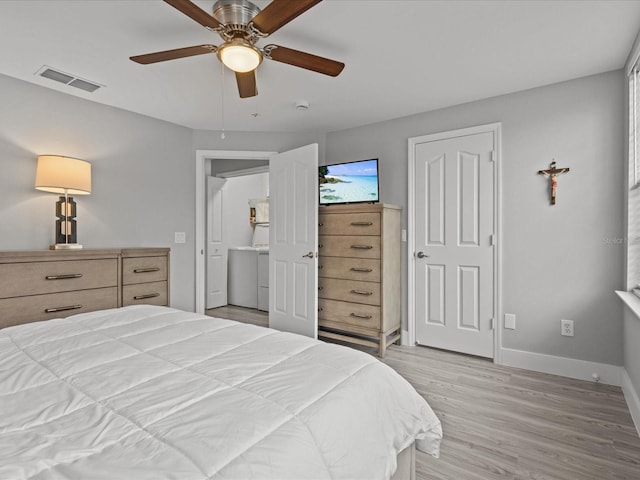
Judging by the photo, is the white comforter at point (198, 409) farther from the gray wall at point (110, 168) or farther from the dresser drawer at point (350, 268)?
the dresser drawer at point (350, 268)

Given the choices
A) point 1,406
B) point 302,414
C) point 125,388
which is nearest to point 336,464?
point 302,414

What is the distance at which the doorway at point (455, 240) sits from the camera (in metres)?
3.12

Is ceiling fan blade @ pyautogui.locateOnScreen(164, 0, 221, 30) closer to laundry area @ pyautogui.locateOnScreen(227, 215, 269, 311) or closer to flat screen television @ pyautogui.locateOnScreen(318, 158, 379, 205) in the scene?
flat screen television @ pyautogui.locateOnScreen(318, 158, 379, 205)

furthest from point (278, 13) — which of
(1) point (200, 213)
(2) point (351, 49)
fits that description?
(1) point (200, 213)

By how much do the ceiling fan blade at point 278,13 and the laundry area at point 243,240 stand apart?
361 centimetres

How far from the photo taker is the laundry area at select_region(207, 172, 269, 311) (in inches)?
204

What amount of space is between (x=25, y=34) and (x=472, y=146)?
134 inches

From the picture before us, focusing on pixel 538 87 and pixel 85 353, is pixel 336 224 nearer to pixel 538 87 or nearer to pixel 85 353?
pixel 538 87

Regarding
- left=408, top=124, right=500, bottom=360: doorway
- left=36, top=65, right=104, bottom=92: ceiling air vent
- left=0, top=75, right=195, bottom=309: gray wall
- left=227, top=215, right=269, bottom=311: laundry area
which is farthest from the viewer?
left=227, top=215, right=269, bottom=311: laundry area

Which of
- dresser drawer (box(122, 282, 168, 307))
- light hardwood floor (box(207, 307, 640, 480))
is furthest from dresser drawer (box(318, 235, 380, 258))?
dresser drawer (box(122, 282, 168, 307))

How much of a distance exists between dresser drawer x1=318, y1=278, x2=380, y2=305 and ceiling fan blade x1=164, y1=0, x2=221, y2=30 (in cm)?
238

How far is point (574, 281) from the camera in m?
2.76

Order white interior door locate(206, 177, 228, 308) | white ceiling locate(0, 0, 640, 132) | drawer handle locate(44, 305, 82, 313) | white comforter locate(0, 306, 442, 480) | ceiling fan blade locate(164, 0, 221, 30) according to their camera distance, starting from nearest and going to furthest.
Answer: white comforter locate(0, 306, 442, 480) < ceiling fan blade locate(164, 0, 221, 30) < white ceiling locate(0, 0, 640, 132) < drawer handle locate(44, 305, 82, 313) < white interior door locate(206, 177, 228, 308)

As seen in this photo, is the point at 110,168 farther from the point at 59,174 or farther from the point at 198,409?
the point at 198,409
